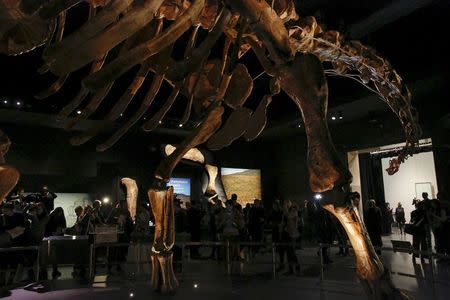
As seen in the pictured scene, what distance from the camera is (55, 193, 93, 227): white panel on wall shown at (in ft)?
39.4

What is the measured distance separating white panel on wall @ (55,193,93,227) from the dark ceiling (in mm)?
2663

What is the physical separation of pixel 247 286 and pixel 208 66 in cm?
308

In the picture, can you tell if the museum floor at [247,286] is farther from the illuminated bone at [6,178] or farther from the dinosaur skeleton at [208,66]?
the illuminated bone at [6,178]

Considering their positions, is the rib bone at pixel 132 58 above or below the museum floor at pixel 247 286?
above

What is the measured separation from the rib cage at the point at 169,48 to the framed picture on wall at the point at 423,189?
9.49 meters

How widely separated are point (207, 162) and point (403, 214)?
744 centimetres

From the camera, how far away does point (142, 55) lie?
2090 millimetres

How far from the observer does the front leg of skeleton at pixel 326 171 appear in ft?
10.3

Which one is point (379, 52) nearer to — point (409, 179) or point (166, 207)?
point (166, 207)

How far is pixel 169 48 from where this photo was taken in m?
3.47

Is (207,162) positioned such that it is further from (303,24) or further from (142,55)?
(142,55)

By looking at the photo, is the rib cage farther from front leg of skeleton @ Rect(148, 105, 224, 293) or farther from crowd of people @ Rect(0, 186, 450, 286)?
crowd of people @ Rect(0, 186, 450, 286)

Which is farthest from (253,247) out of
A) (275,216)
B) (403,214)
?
(403,214)

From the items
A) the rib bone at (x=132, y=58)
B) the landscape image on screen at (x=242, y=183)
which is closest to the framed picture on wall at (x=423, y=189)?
the landscape image on screen at (x=242, y=183)
